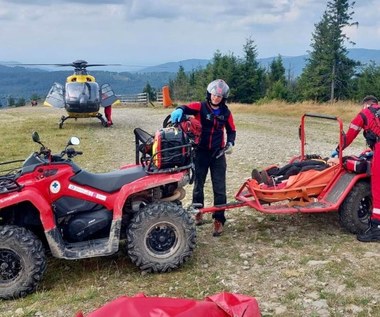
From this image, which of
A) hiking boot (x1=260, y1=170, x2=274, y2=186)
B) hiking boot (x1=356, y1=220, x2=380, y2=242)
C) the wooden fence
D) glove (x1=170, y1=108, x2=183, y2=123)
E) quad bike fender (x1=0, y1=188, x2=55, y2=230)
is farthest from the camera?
the wooden fence

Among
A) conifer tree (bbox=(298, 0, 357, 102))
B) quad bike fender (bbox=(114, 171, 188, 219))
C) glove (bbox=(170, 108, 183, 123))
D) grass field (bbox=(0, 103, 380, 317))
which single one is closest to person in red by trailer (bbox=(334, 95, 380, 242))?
grass field (bbox=(0, 103, 380, 317))

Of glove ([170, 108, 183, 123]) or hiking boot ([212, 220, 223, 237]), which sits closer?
glove ([170, 108, 183, 123])

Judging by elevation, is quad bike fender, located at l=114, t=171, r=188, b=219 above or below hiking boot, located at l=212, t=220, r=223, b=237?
above

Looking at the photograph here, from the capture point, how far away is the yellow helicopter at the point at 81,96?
20.0 meters

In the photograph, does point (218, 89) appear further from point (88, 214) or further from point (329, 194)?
point (88, 214)

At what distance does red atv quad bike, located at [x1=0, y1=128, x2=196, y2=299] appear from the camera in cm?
502

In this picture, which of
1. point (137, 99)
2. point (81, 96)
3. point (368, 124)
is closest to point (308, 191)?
point (368, 124)

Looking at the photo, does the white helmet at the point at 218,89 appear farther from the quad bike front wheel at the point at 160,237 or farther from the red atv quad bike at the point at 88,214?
the quad bike front wheel at the point at 160,237

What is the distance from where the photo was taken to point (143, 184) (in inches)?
214

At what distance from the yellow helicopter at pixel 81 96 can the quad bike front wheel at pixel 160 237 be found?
49.9 ft

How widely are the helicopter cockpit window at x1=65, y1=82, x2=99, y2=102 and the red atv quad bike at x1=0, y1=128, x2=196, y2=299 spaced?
1493 cm

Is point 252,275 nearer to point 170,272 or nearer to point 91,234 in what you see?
point 170,272

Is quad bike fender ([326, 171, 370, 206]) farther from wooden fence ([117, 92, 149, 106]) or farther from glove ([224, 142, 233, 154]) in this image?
wooden fence ([117, 92, 149, 106])

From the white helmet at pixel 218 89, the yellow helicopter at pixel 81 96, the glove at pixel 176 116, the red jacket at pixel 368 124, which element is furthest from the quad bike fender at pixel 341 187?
the yellow helicopter at pixel 81 96
